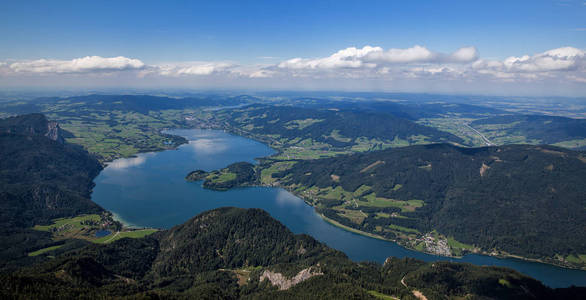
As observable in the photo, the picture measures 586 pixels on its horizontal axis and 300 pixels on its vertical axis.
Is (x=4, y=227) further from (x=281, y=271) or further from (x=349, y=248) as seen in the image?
(x=349, y=248)

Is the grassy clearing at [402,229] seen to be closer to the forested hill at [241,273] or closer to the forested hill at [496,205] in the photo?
the forested hill at [496,205]

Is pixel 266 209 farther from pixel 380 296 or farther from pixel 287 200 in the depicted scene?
pixel 380 296

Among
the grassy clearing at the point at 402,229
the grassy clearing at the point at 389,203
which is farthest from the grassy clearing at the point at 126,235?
the grassy clearing at the point at 389,203

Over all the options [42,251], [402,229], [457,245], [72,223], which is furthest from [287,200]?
[42,251]

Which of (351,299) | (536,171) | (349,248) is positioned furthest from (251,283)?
(536,171)

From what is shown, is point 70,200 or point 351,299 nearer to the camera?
point 351,299

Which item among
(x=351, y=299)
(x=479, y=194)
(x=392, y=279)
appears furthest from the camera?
(x=479, y=194)
